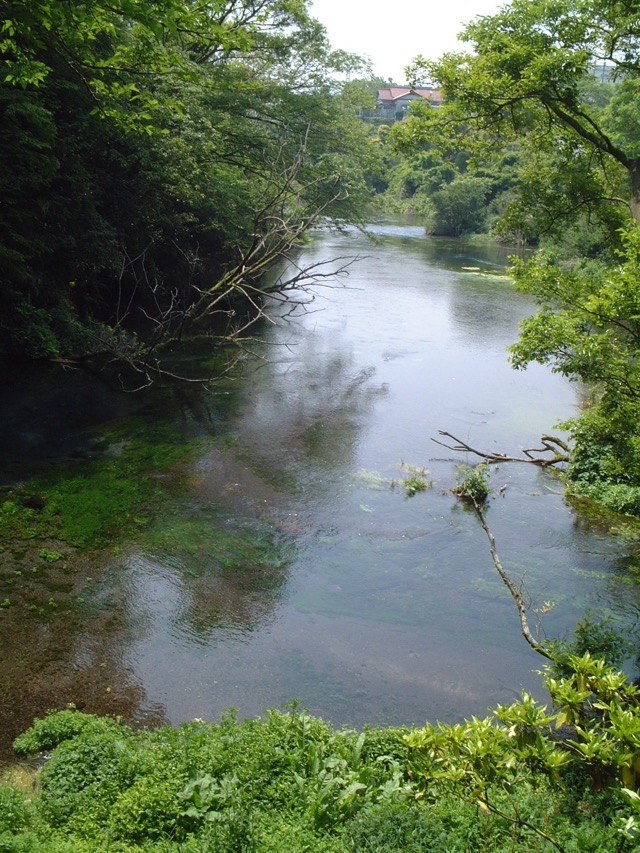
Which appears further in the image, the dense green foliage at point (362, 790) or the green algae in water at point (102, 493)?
the green algae in water at point (102, 493)

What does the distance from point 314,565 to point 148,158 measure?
11.3 m

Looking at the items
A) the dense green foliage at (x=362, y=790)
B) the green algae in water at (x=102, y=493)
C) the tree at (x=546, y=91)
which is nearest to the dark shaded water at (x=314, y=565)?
the green algae in water at (x=102, y=493)

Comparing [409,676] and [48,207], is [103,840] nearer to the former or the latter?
[409,676]

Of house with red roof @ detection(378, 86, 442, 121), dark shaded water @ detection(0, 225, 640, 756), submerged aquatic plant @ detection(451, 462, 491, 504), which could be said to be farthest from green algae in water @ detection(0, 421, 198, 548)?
house with red roof @ detection(378, 86, 442, 121)

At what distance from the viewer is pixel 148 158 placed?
16219 millimetres

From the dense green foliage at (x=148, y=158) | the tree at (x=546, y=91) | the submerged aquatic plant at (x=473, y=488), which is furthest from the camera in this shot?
the submerged aquatic plant at (x=473, y=488)

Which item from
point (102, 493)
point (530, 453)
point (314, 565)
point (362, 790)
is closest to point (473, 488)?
point (530, 453)

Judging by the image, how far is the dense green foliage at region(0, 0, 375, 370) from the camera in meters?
9.73

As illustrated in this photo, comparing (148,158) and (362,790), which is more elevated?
(148,158)

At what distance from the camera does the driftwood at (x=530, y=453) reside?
40.8ft

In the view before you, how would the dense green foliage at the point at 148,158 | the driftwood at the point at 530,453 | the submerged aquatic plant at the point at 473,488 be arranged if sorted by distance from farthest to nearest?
the driftwood at the point at 530,453, the submerged aquatic plant at the point at 473,488, the dense green foliage at the point at 148,158

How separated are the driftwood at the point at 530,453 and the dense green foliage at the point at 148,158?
5235 millimetres

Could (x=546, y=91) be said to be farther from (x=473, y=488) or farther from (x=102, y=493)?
(x=102, y=493)

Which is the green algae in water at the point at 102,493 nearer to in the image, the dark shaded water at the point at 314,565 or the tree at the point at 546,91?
the dark shaded water at the point at 314,565
